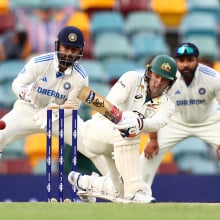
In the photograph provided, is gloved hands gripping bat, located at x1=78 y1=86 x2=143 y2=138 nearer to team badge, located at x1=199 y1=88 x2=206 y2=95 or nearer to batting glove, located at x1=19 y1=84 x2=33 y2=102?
batting glove, located at x1=19 y1=84 x2=33 y2=102

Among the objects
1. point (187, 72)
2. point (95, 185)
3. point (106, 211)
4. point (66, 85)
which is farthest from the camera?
point (187, 72)

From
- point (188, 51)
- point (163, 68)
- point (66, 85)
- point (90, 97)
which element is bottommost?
point (90, 97)

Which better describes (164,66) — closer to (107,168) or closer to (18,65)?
(107,168)

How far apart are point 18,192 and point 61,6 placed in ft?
12.6

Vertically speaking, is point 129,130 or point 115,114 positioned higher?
point 115,114

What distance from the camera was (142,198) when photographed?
722cm

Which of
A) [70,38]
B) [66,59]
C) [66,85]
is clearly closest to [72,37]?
[70,38]

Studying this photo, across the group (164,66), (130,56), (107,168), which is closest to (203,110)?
(107,168)

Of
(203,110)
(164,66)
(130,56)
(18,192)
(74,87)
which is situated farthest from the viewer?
(130,56)

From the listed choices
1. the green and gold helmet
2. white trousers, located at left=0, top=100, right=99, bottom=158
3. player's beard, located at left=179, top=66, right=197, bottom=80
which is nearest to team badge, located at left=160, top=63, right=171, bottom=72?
the green and gold helmet

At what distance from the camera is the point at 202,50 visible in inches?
521

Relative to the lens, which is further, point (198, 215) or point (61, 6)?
point (61, 6)

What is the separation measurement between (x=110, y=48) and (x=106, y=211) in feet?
22.8

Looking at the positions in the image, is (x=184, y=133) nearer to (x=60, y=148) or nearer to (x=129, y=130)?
(x=60, y=148)
